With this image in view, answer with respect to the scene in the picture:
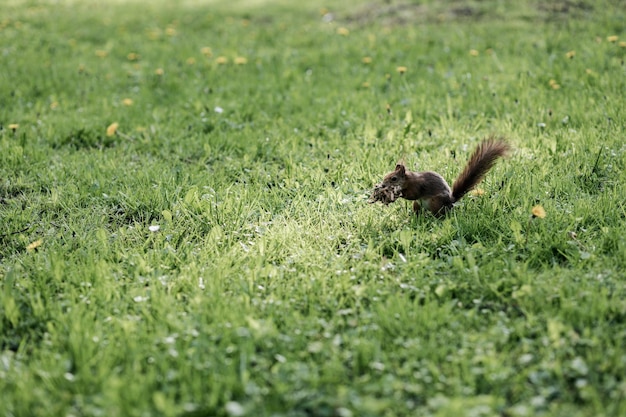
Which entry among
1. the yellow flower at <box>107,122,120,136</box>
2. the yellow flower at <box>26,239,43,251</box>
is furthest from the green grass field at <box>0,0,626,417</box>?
the yellow flower at <box>107,122,120,136</box>

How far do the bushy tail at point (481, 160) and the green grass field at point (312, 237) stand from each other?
187 millimetres

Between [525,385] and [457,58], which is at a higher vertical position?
[457,58]

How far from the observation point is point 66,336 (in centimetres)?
254

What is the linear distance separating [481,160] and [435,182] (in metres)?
0.26

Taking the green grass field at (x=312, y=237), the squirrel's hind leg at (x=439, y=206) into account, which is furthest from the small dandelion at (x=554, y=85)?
the squirrel's hind leg at (x=439, y=206)

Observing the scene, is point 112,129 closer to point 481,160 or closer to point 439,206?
point 439,206

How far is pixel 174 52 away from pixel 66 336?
5286 millimetres

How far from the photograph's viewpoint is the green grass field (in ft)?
7.44

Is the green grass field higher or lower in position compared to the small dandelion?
lower

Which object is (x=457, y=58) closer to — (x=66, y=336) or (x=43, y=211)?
(x=43, y=211)

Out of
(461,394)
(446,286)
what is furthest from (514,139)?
(461,394)

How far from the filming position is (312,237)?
3.35 metres

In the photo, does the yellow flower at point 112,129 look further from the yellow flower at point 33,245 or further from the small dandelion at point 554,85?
the small dandelion at point 554,85

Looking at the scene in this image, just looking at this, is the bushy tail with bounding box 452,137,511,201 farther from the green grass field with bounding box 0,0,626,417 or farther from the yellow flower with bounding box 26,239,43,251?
the yellow flower with bounding box 26,239,43,251
